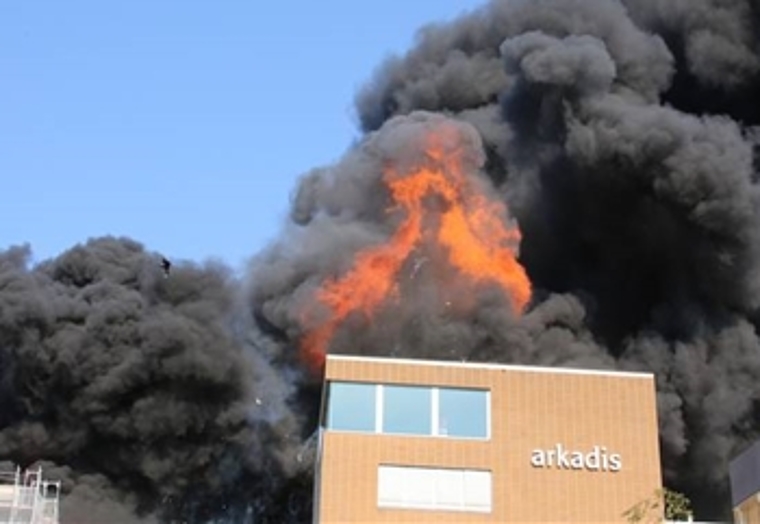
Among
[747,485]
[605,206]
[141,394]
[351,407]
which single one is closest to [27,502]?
[141,394]

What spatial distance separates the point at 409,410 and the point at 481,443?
1.65m

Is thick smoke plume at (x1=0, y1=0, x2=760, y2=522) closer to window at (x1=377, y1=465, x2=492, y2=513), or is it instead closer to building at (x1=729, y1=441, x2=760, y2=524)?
window at (x1=377, y1=465, x2=492, y2=513)

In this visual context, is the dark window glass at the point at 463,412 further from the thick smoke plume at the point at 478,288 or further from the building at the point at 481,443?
the thick smoke plume at the point at 478,288

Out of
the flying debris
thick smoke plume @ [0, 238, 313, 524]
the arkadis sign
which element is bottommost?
the arkadis sign

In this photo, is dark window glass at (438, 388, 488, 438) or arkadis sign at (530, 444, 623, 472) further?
dark window glass at (438, 388, 488, 438)

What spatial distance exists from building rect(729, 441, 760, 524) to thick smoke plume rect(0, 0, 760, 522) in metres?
13.5

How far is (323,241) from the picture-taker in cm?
4175

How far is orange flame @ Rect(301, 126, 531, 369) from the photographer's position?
4034 cm

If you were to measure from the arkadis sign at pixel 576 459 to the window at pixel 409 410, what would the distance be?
121cm

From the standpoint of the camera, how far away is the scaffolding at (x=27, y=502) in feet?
118

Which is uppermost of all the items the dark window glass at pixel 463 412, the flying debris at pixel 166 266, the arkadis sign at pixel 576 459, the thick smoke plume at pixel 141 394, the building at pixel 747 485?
the flying debris at pixel 166 266

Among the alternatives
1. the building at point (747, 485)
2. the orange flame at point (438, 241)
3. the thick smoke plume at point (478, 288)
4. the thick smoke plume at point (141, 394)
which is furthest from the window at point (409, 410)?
the thick smoke plume at point (141, 394)

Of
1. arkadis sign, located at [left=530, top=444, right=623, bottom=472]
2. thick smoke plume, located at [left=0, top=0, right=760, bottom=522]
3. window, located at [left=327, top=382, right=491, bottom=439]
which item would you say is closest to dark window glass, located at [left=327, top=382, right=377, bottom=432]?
window, located at [left=327, top=382, right=491, bottom=439]

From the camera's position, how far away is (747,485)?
22594mm
